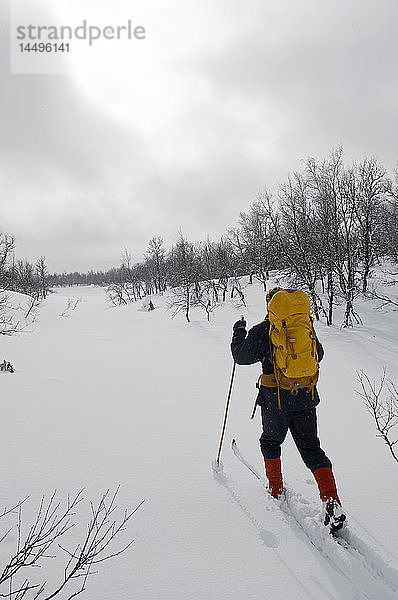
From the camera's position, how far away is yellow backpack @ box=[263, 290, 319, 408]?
3234 millimetres

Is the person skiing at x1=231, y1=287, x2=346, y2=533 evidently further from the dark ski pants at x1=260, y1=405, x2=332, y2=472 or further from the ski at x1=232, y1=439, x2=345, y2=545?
the ski at x1=232, y1=439, x2=345, y2=545

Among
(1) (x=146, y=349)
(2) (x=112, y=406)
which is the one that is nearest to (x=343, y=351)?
(1) (x=146, y=349)

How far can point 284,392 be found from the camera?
3.26 meters

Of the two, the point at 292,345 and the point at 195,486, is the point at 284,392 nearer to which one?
the point at 292,345

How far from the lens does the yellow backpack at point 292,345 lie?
3.23 m

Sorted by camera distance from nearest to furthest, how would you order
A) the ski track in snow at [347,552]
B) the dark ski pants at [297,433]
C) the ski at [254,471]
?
the ski track in snow at [347,552]
the ski at [254,471]
the dark ski pants at [297,433]

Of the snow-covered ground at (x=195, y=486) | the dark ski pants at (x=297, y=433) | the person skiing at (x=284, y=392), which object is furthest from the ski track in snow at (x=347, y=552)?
the dark ski pants at (x=297, y=433)

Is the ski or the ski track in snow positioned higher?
the ski track in snow

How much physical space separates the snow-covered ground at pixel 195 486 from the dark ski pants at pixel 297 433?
0.47 m

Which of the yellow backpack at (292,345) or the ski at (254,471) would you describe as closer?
the ski at (254,471)

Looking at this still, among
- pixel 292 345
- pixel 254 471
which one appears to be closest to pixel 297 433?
pixel 292 345

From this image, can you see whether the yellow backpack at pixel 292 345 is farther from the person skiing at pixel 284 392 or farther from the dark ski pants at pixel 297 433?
the dark ski pants at pixel 297 433

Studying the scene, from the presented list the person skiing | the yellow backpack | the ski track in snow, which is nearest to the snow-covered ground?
the ski track in snow

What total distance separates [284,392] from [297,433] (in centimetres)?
42
